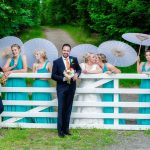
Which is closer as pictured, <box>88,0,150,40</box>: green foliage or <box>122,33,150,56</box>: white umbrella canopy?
<box>122,33,150,56</box>: white umbrella canopy

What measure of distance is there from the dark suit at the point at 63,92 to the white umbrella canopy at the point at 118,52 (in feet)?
2.92

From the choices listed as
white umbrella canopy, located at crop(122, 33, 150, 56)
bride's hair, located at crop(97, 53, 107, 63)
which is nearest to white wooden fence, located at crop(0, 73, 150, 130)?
bride's hair, located at crop(97, 53, 107, 63)

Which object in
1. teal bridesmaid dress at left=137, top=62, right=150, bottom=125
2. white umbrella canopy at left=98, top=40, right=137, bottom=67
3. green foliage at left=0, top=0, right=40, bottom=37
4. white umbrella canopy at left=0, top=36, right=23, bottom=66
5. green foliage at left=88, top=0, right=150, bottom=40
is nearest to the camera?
teal bridesmaid dress at left=137, top=62, right=150, bottom=125

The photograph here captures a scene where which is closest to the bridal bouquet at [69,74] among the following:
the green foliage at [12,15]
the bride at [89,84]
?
the bride at [89,84]

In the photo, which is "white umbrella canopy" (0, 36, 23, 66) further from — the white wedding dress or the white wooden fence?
the white wedding dress

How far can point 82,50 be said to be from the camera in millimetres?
9836

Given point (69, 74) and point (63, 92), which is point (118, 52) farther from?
point (63, 92)

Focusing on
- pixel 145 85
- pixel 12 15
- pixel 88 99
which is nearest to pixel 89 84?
pixel 88 99

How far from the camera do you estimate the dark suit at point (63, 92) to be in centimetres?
902

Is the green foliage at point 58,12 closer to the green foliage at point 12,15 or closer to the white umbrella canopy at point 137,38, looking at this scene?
the green foliage at point 12,15

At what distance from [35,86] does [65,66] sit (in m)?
0.96

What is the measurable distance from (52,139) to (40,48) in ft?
6.23

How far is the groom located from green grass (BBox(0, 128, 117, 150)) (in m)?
0.29

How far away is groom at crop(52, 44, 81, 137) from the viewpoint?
9.01 m
